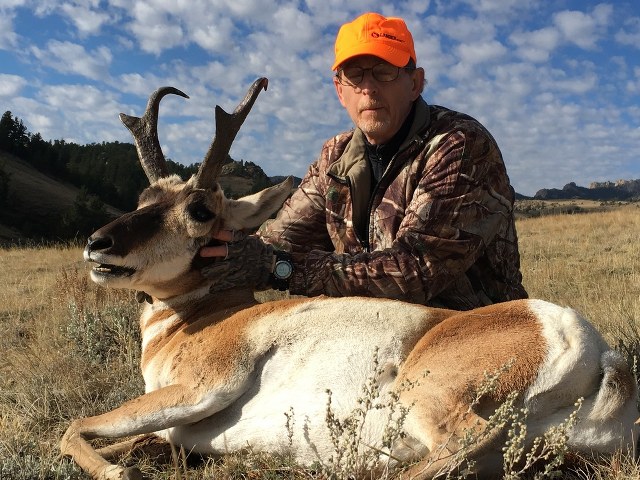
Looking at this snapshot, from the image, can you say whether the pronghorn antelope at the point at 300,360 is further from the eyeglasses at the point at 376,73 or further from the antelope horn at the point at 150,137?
the eyeglasses at the point at 376,73

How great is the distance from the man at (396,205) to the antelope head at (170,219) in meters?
0.18

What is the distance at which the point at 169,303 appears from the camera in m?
4.36

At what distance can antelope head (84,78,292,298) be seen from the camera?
3.92 metres

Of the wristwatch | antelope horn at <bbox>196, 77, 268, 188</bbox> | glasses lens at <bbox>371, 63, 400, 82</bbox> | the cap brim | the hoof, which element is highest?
the cap brim

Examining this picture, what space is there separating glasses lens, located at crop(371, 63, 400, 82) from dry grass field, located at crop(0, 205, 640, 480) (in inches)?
112

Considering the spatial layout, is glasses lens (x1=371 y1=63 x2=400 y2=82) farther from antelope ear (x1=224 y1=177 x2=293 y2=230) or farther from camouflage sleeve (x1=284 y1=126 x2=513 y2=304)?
antelope ear (x1=224 y1=177 x2=293 y2=230)

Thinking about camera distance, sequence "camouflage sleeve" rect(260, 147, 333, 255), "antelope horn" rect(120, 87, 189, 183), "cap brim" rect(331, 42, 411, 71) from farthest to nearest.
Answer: "camouflage sleeve" rect(260, 147, 333, 255) → "cap brim" rect(331, 42, 411, 71) → "antelope horn" rect(120, 87, 189, 183)

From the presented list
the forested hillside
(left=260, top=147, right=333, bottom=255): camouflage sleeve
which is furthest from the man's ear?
the forested hillside

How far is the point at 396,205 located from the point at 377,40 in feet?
4.43

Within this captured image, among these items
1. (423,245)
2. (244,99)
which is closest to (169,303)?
(244,99)

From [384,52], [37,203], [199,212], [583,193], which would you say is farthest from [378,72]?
[583,193]

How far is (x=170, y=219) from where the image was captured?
13.7 feet

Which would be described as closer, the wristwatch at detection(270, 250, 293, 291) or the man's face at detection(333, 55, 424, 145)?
the wristwatch at detection(270, 250, 293, 291)

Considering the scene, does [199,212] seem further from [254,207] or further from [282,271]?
[282,271]
